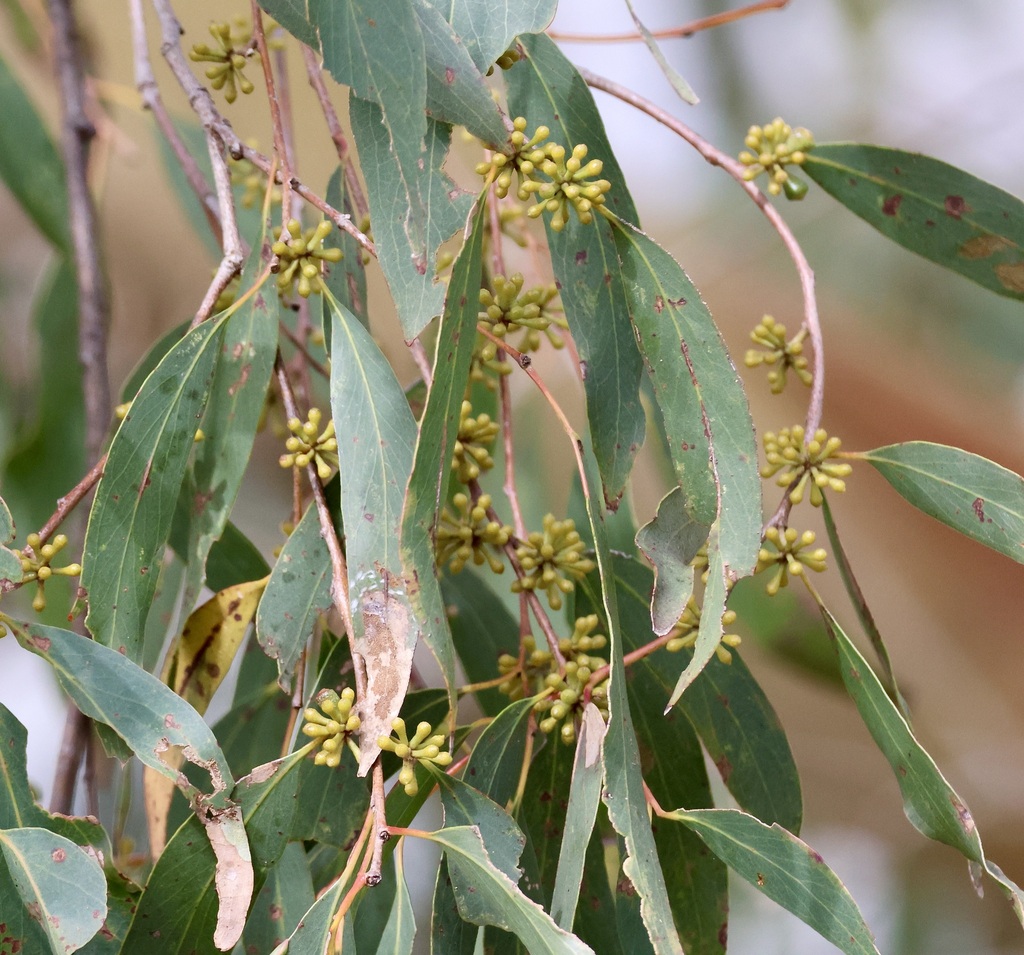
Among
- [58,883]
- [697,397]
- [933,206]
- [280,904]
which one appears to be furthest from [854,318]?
[58,883]

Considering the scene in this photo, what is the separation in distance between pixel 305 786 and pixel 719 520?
0.23 meters

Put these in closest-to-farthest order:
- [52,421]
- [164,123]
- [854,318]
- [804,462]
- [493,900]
Result: [493,900]
[804,462]
[164,123]
[52,421]
[854,318]

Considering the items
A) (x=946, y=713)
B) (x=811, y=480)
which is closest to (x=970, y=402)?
(x=946, y=713)

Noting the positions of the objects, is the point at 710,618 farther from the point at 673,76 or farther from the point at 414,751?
the point at 673,76

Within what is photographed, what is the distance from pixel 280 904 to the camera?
0.49 m

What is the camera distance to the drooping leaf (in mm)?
526

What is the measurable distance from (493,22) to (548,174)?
0.23 feet

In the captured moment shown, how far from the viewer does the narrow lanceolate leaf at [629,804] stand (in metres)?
0.36

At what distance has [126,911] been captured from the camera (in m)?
0.47

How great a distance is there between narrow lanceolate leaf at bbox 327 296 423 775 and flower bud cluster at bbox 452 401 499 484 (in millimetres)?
64

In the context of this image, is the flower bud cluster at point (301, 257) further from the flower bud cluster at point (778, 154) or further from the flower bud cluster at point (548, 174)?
the flower bud cluster at point (778, 154)

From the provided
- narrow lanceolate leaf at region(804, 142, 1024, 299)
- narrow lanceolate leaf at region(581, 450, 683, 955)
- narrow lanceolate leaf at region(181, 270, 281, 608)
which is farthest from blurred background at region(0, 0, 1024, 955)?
narrow lanceolate leaf at region(581, 450, 683, 955)

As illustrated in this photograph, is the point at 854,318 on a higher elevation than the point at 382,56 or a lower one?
higher

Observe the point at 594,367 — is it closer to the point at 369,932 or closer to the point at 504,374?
the point at 504,374
